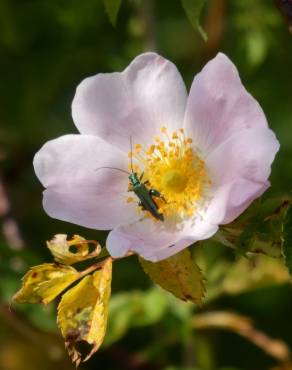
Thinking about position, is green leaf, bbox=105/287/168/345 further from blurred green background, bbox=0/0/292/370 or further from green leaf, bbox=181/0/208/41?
green leaf, bbox=181/0/208/41

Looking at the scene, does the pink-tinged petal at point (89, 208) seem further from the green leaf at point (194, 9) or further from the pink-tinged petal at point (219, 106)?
the green leaf at point (194, 9)

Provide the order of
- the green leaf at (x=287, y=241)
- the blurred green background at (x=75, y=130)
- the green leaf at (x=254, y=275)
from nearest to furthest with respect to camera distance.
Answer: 1. the green leaf at (x=287, y=241)
2. the green leaf at (x=254, y=275)
3. the blurred green background at (x=75, y=130)

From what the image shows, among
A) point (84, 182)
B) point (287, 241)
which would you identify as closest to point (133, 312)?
point (84, 182)

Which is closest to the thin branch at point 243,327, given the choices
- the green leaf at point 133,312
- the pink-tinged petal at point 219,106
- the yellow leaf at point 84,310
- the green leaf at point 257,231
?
the green leaf at point 133,312

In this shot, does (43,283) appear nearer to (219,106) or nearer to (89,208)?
(89,208)

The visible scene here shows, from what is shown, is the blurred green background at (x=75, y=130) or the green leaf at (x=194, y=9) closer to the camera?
the green leaf at (x=194, y=9)

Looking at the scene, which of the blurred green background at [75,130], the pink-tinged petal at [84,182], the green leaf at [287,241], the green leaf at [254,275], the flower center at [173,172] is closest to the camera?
the green leaf at [287,241]

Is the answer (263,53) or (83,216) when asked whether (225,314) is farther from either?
(83,216)
